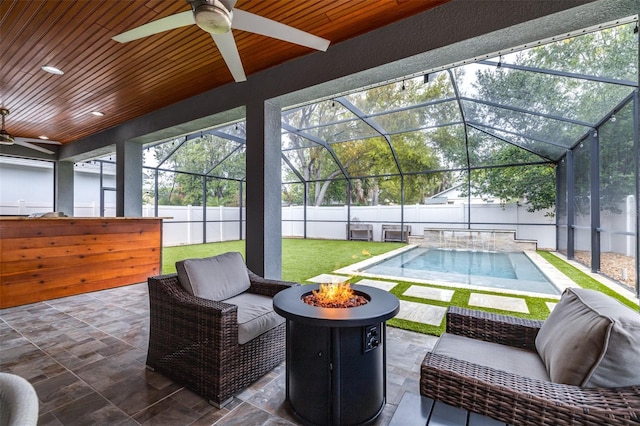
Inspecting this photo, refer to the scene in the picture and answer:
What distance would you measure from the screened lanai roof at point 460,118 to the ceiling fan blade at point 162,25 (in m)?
1.93

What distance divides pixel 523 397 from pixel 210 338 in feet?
5.34

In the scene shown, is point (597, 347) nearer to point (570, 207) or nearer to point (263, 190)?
point (263, 190)

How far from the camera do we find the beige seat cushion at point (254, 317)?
76.7 inches

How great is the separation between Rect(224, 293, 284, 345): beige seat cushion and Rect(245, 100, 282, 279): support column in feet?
3.30

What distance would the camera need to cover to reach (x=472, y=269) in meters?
6.16

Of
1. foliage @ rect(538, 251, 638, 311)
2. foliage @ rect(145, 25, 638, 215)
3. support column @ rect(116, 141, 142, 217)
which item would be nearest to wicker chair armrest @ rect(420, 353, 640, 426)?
foliage @ rect(538, 251, 638, 311)

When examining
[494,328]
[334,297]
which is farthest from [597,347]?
[334,297]

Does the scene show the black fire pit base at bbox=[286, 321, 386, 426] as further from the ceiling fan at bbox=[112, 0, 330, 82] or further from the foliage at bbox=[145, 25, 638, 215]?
the foliage at bbox=[145, 25, 638, 215]

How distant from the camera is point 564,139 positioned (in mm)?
6453

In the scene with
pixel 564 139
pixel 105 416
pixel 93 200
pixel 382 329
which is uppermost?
pixel 564 139

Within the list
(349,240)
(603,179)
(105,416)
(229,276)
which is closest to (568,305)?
(229,276)

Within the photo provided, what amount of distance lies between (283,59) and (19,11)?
2.31 metres

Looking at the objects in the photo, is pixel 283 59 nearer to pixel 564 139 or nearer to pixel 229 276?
pixel 229 276

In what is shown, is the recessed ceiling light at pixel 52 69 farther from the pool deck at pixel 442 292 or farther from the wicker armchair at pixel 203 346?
the pool deck at pixel 442 292
